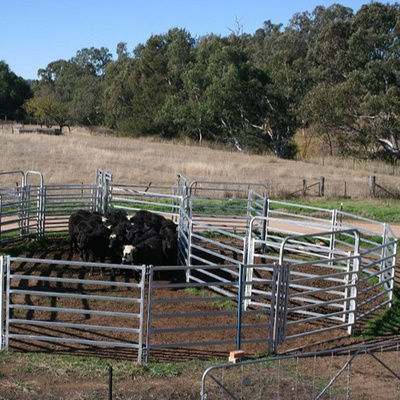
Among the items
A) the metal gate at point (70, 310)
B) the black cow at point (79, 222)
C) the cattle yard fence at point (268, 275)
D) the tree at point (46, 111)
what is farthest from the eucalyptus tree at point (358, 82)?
the tree at point (46, 111)

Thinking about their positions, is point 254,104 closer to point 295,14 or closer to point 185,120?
point 185,120

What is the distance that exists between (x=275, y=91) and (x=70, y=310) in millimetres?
47557

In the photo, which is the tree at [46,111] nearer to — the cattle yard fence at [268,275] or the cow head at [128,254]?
the cattle yard fence at [268,275]

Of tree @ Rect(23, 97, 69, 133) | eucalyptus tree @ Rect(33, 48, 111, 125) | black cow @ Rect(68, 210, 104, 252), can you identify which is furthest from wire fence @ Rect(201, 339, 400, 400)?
eucalyptus tree @ Rect(33, 48, 111, 125)

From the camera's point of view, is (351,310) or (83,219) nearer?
(351,310)

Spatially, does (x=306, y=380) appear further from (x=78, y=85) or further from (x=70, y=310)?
(x=78, y=85)

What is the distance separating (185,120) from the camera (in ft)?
205

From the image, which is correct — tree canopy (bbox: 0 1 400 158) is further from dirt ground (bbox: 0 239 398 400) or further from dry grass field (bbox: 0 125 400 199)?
dirt ground (bbox: 0 239 398 400)

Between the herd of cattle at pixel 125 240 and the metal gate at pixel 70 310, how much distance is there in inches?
23.7

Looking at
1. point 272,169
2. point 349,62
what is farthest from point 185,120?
point 272,169

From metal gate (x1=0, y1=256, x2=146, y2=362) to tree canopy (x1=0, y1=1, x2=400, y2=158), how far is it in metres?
33.2

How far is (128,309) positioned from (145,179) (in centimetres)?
1977

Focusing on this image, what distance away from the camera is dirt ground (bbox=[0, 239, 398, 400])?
7637 mm

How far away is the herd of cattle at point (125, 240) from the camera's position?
14617 mm
